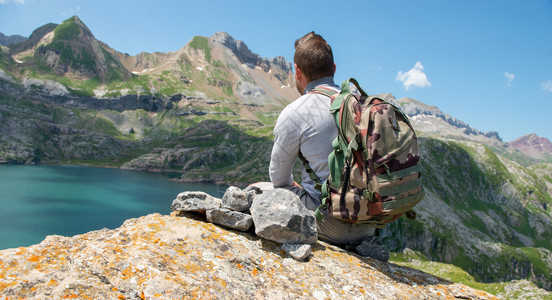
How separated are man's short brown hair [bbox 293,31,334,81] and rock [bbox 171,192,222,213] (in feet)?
11.7

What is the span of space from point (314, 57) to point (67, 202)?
15614cm

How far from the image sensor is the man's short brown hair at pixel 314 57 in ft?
20.0

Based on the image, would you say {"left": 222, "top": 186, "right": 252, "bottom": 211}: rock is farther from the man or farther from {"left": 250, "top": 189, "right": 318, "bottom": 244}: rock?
the man

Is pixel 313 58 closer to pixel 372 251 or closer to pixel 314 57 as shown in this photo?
pixel 314 57

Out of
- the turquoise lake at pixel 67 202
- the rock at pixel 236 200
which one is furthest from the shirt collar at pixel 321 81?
the turquoise lake at pixel 67 202

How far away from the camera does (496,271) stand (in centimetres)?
14300

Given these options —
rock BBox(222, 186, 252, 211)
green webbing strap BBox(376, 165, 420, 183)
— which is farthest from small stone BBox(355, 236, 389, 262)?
rock BBox(222, 186, 252, 211)

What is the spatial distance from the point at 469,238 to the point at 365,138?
211 metres

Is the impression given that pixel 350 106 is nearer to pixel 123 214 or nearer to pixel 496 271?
pixel 123 214

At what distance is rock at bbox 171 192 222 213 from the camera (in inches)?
245

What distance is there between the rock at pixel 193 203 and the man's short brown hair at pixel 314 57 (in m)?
3.55

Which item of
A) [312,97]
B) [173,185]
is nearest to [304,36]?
[312,97]

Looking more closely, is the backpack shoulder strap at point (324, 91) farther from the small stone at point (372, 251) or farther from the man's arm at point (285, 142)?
the small stone at point (372, 251)

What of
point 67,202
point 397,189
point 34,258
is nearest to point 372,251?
point 397,189
